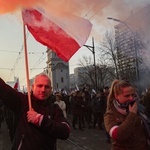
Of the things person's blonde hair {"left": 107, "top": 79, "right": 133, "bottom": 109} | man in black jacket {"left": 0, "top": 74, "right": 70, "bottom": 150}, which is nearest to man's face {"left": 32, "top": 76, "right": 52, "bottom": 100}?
man in black jacket {"left": 0, "top": 74, "right": 70, "bottom": 150}

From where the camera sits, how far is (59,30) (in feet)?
13.5

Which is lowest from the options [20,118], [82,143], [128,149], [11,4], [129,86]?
[82,143]

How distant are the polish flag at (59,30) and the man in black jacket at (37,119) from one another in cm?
62

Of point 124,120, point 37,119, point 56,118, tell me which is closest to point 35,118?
point 37,119

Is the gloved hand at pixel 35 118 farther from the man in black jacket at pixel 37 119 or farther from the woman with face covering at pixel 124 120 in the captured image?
the woman with face covering at pixel 124 120

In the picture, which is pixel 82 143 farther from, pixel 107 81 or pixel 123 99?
pixel 107 81

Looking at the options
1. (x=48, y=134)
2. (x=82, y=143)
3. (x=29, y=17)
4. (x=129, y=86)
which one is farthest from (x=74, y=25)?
(x=82, y=143)

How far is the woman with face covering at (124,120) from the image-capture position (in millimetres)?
3179

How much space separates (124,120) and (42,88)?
0.88m

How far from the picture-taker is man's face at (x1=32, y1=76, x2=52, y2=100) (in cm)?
347

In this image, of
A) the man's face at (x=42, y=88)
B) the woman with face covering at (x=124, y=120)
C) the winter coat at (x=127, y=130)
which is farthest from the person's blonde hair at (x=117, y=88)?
the man's face at (x=42, y=88)

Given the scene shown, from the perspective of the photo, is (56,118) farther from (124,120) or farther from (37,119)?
(124,120)

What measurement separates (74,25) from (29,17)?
670 millimetres

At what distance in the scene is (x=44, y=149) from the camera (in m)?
3.33
